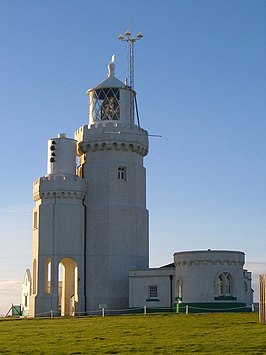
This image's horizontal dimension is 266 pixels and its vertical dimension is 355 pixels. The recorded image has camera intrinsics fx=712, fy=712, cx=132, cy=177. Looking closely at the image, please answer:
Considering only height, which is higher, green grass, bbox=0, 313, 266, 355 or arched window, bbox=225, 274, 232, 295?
arched window, bbox=225, 274, 232, 295

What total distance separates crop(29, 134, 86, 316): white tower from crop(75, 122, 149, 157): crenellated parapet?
1758 mm

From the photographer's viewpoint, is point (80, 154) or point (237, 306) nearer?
point (237, 306)

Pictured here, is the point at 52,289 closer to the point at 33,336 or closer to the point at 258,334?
the point at 33,336

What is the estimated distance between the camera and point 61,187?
60.9m

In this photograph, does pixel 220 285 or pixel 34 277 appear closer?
pixel 220 285

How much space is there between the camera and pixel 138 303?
191 feet

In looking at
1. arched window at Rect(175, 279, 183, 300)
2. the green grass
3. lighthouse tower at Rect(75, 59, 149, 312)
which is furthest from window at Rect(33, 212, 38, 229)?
the green grass

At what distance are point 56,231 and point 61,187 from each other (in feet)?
12.5

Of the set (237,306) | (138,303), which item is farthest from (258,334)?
(138,303)

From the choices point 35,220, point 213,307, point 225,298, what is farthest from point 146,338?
point 35,220

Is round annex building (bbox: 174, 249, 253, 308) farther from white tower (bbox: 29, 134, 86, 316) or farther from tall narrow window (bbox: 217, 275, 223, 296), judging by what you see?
white tower (bbox: 29, 134, 86, 316)

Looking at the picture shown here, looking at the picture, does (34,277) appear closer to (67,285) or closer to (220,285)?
(67,285)

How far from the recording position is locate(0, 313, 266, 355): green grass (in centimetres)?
2739

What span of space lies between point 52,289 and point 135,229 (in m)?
8.80
